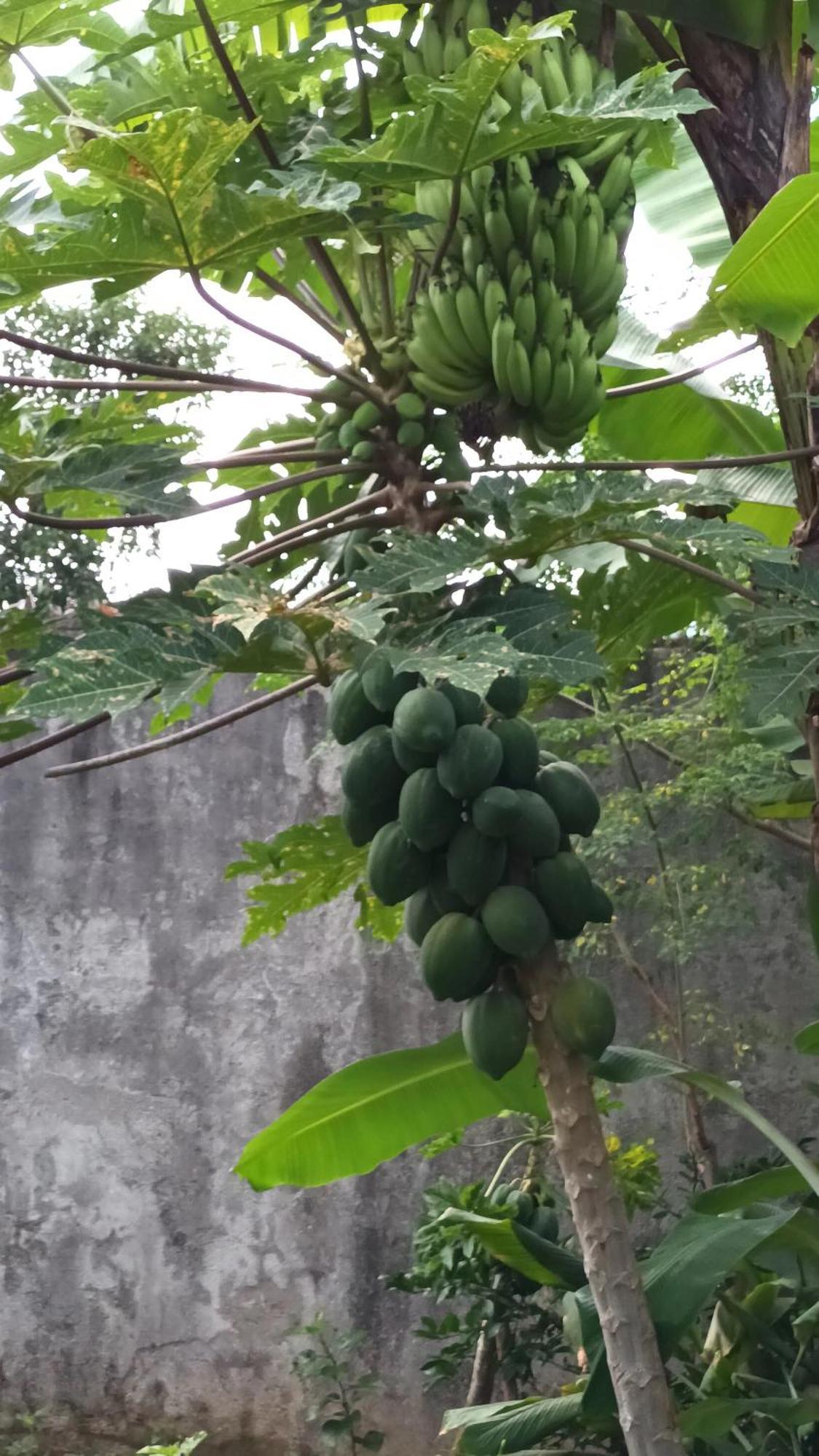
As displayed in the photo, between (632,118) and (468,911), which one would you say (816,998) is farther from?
(632,118)

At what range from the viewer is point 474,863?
977 mm

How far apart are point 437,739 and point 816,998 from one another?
206cm

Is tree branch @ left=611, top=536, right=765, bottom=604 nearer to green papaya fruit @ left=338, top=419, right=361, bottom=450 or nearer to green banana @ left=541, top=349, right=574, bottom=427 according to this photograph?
green banana @ left=541, top=349, right=574, bottom=427

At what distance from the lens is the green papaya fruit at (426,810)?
A: 0.96m

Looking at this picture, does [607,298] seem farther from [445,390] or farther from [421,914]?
[421,914]

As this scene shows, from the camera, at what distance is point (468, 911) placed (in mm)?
1022

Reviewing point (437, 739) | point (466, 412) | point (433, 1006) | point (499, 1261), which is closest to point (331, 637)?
point (437, 739)

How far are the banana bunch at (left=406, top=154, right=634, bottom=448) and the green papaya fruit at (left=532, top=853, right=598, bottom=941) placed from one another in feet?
1.35

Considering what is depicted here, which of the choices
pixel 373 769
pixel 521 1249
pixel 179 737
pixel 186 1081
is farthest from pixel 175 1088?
pixel 373 769

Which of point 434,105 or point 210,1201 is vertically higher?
point 434,105

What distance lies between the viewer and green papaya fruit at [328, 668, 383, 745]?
1.04 metres

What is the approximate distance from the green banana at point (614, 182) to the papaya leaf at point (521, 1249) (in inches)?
42.6

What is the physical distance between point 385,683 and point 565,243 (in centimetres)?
42

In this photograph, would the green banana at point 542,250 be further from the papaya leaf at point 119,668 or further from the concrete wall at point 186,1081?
the concrete wall at point 186,1081
